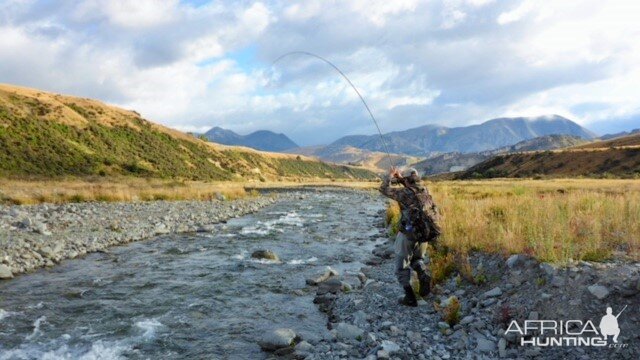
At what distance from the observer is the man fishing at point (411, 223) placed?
856 cm

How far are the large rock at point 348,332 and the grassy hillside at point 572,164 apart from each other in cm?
5811

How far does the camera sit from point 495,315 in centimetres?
732

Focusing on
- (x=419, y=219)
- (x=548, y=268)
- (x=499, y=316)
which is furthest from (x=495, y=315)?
(x=419, y=219)

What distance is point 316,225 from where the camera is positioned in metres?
24.9

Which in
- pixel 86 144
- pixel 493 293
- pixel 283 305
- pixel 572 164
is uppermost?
pixel 86 144

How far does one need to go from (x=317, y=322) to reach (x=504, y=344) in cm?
376

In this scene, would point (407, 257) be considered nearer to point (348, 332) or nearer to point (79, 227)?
point (348, 332)

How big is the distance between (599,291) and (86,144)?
78.0 metres

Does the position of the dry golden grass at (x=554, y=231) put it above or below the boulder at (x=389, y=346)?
above

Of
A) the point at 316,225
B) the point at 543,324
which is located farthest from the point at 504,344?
the point at 316,225

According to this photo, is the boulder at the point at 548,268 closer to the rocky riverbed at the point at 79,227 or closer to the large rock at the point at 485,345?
the large rock at the point at 485,345

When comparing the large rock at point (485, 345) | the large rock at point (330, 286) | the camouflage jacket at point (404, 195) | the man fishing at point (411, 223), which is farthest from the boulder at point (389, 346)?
the large rock at point (330, 286)

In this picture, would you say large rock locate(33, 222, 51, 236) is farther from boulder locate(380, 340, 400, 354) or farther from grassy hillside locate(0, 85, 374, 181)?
grassy hillside locate(0, 85, 374, 181)

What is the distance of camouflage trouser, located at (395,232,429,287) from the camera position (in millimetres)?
8695
